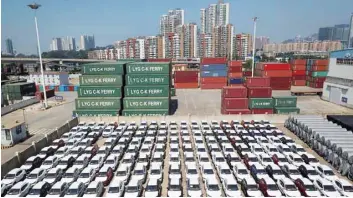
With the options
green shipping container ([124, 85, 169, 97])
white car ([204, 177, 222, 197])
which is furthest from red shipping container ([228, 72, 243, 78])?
white car ([204, 177, 222, 197])

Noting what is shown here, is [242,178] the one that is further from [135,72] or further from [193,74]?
[193,74]

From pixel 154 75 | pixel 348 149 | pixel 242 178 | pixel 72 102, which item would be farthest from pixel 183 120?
pixel 72 102

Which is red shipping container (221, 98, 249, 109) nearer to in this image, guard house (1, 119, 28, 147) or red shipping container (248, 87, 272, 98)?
red shipping container (248, 87, 272, 98)

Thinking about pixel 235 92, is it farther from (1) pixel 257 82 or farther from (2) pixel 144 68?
(2) pixel 144 68

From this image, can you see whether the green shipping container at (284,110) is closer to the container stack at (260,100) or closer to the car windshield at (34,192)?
the container stack at (260,100)

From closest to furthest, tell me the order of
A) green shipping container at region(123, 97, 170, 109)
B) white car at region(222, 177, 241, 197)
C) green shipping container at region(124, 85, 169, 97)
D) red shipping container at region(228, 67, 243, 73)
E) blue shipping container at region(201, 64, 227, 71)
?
white car at region(222, 177, 241, 197) → green shipping container at region(123, 97, 170, 109) → green shipping container at region(124, 85, 169, 97) → blue shipping container at region(201, 64, 227, 71) → red shipping container at region(228, 67, 243, 73)

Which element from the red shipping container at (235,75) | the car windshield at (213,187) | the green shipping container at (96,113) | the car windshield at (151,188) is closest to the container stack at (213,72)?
the red shipping container at (235,75)
